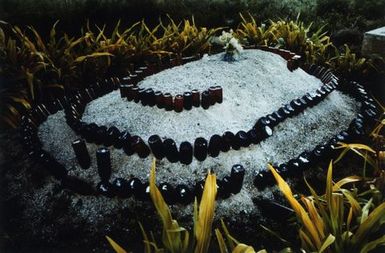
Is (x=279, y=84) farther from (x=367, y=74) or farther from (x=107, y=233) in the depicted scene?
(x=107, y=233)

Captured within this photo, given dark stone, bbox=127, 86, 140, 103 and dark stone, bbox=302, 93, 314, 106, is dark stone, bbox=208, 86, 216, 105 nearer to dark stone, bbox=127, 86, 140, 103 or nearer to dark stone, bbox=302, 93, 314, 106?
dark stone, bbox=127, 86, 140, 103

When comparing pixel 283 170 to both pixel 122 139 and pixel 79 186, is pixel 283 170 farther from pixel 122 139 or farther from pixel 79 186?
pixel 79 186

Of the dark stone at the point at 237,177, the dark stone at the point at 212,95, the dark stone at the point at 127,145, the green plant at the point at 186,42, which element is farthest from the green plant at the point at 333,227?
the green plant at the point at 186,42

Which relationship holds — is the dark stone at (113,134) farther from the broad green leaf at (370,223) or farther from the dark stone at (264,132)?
the broad green leaf at (370,223)

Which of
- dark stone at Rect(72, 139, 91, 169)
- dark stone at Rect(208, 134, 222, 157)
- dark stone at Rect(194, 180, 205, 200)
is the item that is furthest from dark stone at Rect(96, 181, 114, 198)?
dark stone at Rect(208, 134, 222, 157)

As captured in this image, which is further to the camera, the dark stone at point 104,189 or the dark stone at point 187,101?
the dark stone at point 187,101

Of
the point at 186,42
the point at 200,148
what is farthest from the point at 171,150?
the point at 186,42
